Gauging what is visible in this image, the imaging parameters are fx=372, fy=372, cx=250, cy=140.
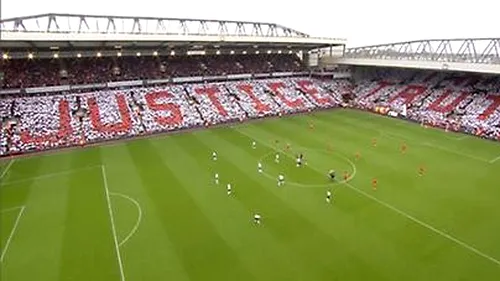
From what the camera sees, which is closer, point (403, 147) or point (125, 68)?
point (403, 147)

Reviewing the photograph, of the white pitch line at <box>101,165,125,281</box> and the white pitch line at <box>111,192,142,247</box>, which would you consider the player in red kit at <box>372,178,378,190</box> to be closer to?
the white pitch line at <box>111,192,142,247</box>

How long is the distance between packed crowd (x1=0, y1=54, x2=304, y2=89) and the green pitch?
1605 centimetres

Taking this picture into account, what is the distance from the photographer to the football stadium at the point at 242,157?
61.1ft

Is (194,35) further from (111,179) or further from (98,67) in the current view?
(111,179)

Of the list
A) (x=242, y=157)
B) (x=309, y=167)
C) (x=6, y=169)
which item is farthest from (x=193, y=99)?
(x=309, y=167)

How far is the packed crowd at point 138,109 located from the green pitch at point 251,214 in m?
4.41

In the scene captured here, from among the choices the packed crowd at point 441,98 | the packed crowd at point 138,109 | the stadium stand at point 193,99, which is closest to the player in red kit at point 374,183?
the packed crowd at point 441,98

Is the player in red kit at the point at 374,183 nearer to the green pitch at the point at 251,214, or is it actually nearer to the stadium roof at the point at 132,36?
the green pitch at the point at 251,214

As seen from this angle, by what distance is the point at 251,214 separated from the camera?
2295 cm

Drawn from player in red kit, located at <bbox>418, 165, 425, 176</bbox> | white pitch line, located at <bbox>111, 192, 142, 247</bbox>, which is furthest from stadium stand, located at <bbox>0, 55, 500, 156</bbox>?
white pitch line, located at <bbox>111, 192, 142, 247</bbox>

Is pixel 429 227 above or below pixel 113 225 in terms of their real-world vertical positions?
below

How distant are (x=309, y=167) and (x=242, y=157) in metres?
6.35

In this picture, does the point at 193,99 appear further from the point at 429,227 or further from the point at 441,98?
the point at 429,227

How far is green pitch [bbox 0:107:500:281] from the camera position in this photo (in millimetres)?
17703
